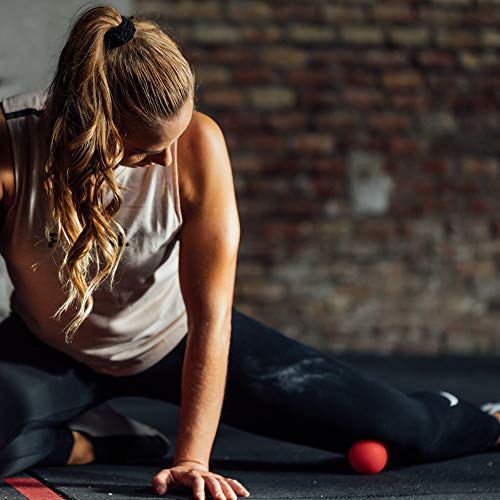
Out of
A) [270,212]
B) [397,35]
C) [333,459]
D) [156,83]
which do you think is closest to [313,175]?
[270,212]

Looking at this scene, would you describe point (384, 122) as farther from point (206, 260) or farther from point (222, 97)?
point (206, 260)

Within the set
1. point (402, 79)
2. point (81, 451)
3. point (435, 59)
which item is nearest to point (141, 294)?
point (81, 451)

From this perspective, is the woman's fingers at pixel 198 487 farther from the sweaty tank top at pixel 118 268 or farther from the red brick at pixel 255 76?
the red brick at pixel 255 76

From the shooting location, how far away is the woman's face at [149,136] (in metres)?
1.44

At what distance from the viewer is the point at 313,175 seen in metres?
4.20

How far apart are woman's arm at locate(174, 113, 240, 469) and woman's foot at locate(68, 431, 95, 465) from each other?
1.41ft

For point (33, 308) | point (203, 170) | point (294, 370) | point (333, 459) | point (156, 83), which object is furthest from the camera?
point (333, 459)

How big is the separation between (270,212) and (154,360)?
2369 millimetres

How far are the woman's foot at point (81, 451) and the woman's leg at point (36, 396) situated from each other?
17 millimetres

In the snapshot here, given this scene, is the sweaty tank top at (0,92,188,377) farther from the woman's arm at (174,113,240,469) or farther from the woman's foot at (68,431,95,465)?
the woman's foot at (68,431,95,465)

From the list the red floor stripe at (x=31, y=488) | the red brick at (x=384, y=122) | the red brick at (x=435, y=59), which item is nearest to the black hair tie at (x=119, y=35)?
the red floor stripe at (x=31, y=488)

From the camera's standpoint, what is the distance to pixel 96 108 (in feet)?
4.63

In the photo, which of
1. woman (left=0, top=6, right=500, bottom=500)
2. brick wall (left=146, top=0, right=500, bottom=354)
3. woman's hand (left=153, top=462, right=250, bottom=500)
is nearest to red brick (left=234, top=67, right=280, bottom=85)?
brick wall (left=146, top=0, right=500, bottom=354)

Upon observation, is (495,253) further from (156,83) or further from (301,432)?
(156,83)
